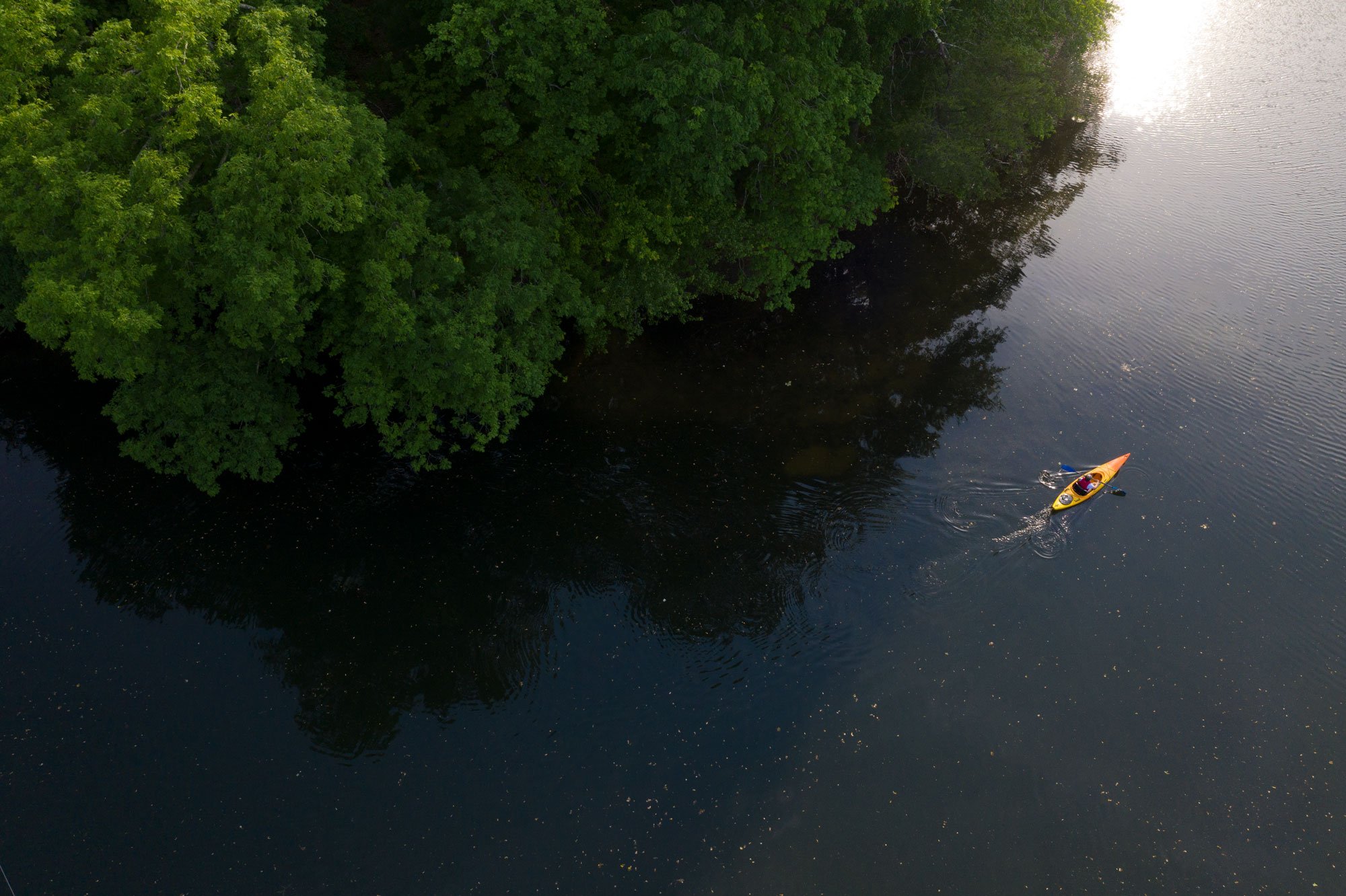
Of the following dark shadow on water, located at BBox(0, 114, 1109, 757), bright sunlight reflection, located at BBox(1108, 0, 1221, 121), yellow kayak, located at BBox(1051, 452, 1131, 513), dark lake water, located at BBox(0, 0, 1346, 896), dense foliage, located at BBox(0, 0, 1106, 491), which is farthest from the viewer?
bright sunlight reflection, located at BBox(1108, 0, 1221, 121)

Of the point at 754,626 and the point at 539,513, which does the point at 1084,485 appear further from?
the point at 539,513

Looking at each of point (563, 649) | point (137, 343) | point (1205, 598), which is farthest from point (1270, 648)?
point (137, 343)

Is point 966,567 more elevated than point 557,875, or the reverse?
point 966,567

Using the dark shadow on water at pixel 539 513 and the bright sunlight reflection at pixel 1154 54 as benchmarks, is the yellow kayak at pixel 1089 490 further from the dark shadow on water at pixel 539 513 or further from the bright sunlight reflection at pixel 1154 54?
the bright sunlight reflection at pixel 1154 54

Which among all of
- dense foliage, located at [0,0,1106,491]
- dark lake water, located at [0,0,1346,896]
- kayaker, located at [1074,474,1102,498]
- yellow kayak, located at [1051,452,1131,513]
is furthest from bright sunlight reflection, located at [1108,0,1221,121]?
kayaker, located at [1074,474,1102,498]

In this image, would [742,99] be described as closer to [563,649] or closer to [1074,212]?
[563,649]

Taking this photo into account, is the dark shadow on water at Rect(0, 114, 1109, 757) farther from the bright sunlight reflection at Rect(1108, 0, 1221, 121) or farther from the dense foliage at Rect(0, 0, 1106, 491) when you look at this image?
the bright sunlight reflection at Rect(1108, 0, 1221, 121)
